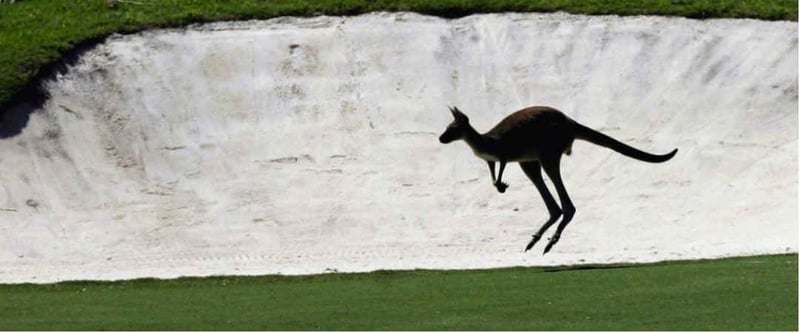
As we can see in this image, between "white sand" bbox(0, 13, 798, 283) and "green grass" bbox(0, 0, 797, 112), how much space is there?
0.30m

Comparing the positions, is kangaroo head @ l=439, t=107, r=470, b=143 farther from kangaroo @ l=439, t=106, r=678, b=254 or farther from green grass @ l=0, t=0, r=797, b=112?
green grass @ l=0, t=0, r=797, b=112

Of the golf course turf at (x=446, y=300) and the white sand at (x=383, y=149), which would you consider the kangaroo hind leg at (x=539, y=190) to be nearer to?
the golf course turf at (x=446, y=300)

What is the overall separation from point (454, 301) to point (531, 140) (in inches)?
116

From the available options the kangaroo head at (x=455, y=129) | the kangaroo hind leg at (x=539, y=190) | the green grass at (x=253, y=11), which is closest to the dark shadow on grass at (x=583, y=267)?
the kangaroo hind leg at (x=539, y=190)

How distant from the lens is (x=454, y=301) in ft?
61.4

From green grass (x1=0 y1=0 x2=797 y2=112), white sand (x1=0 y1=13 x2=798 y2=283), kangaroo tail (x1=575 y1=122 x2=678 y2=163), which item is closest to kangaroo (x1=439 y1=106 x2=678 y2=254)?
kangaroo tail (x1=575 y1=122 x2=678 y2=163)

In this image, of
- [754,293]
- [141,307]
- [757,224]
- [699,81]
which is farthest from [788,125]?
[141,307]

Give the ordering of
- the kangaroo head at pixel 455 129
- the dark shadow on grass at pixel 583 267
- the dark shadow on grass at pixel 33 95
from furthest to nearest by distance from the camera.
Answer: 1. the dark shadow on grass at pixel 33 95
2. the dark shadow on grass at pixel 583 267
3. the kangaroo head at pixel 455 129

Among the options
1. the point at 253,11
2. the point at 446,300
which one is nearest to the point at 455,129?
the point at 446,300

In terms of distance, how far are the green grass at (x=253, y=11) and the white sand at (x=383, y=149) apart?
300mm

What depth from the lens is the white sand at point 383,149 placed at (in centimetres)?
2628

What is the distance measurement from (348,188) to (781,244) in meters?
7.08

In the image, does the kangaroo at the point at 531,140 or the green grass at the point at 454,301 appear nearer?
the green grass at the point at 454,301

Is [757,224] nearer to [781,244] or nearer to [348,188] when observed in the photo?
[781,244]
